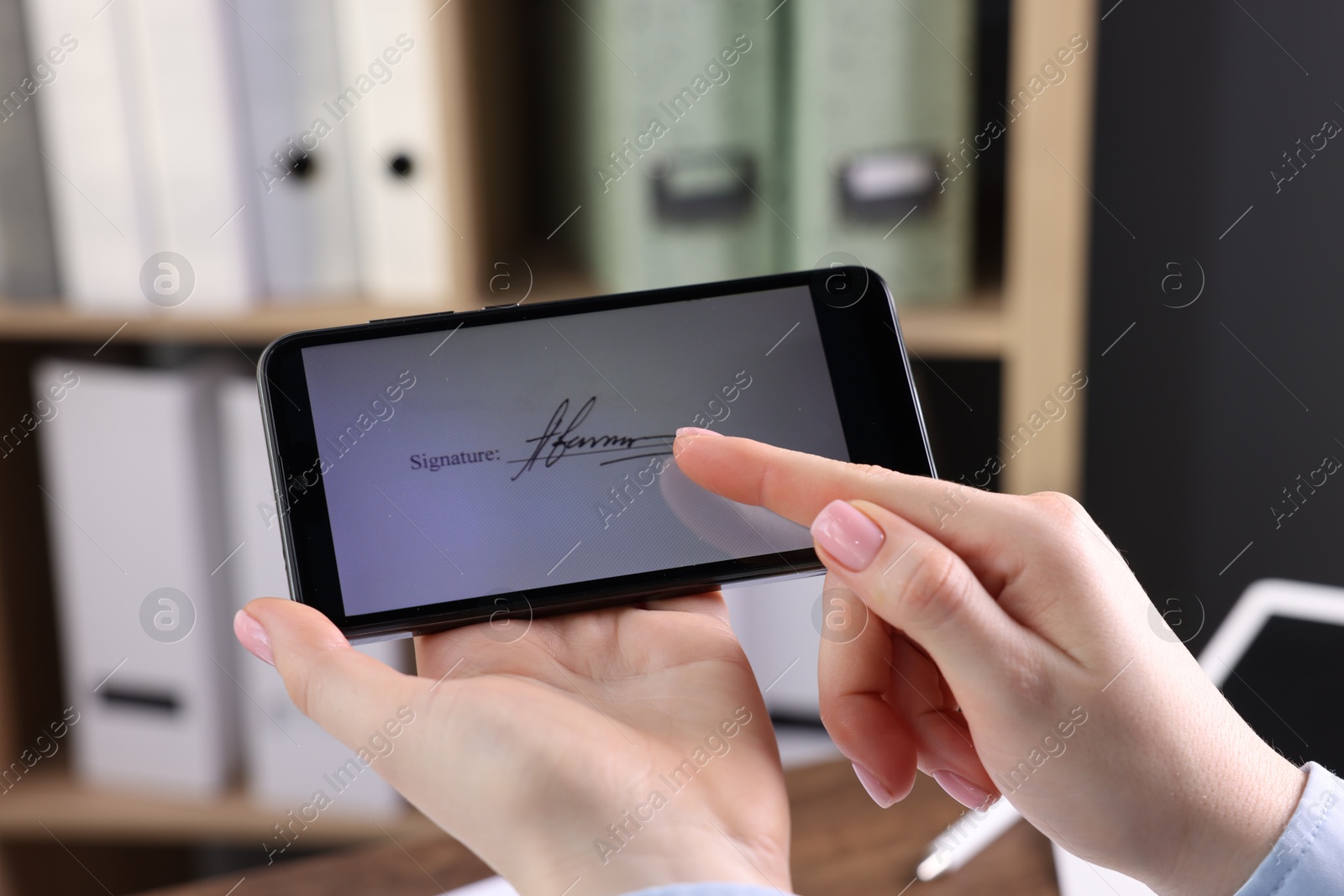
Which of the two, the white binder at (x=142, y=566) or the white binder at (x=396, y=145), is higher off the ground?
the white binder at (x=396, y=145)

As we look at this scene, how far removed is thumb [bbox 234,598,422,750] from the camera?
16.6 inches

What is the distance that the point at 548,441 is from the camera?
1.77 feet

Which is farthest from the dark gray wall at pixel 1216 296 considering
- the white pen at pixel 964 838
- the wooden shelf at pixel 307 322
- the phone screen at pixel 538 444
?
the phone screen at pixel 538 444

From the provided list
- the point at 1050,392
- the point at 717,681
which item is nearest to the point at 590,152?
the point at 1050,392

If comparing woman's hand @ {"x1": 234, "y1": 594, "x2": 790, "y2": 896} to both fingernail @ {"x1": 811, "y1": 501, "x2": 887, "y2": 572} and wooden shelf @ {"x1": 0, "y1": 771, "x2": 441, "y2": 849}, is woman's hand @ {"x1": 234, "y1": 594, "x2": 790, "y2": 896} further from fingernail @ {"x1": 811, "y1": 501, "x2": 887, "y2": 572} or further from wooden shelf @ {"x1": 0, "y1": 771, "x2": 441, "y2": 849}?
wooden shelf @ {"x1": 0, "y1": 771, "x2": 441, "y2": 849}

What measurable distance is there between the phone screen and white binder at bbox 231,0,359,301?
1.10 feet

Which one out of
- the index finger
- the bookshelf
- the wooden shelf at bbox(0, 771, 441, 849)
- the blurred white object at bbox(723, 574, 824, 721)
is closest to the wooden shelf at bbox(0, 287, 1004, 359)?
the bookshelf

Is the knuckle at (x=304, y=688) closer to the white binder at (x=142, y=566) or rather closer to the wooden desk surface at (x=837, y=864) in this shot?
the wooden desk surface at (x=837, y=864)

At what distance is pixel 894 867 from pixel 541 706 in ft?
1.15

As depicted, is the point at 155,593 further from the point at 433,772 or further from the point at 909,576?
the point at 909,576

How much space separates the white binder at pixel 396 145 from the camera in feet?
2.55

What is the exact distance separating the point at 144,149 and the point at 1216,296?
960 millimetres

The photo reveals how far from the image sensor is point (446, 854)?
692 mm

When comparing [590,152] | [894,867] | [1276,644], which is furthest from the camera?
[590,152]
